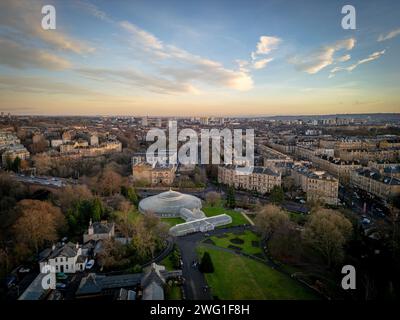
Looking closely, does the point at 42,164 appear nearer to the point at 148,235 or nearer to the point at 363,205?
the point at 148,235

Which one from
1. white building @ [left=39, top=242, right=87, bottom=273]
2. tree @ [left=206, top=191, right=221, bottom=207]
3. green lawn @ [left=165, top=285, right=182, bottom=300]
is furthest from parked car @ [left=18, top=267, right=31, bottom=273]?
tree @ [left=206, top=191, right=221, bottom=207]

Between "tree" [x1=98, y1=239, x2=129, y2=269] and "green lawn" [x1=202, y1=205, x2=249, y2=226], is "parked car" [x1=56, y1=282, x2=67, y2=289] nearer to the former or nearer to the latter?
"tree" [x1=98, y1=239, x2=129, y2=269]

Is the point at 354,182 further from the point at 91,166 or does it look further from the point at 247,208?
the point at 91,166

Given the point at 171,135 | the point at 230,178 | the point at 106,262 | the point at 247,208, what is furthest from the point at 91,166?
the point at 171,135

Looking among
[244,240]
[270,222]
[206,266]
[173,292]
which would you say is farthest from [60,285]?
[270,222]
